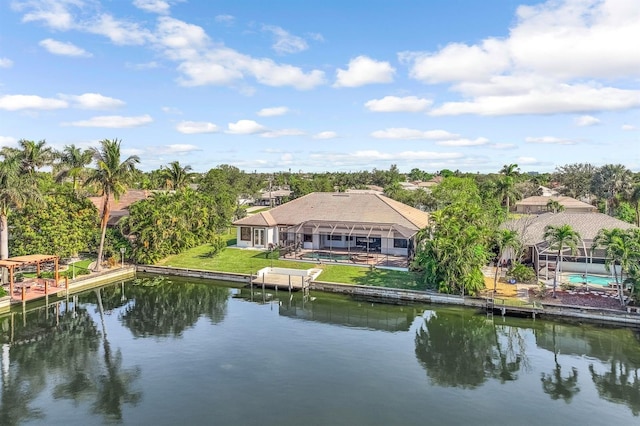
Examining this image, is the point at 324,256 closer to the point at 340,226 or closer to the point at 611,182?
the point at 340,226

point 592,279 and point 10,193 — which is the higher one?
point 10,193

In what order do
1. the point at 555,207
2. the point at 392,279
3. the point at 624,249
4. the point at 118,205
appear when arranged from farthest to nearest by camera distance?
the point at 555,207, the point at 118,205, the point at 392,279, the point at 624,249

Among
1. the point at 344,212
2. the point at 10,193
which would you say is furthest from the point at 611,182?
the point at 10,193

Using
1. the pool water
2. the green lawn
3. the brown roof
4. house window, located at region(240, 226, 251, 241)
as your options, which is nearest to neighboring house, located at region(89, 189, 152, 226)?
the brown roof

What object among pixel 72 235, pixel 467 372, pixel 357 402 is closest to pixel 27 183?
pixel 72 235

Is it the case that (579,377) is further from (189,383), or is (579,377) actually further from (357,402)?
(189,383)

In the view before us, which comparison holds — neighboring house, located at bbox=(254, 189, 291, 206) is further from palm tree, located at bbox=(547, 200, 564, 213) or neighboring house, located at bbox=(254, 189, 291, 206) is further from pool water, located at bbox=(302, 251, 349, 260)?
pool water, located at bbox=(302, 251, 349, 260)

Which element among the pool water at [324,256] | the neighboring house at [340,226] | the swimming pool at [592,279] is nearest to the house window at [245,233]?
the neighboring house at [340,226]
